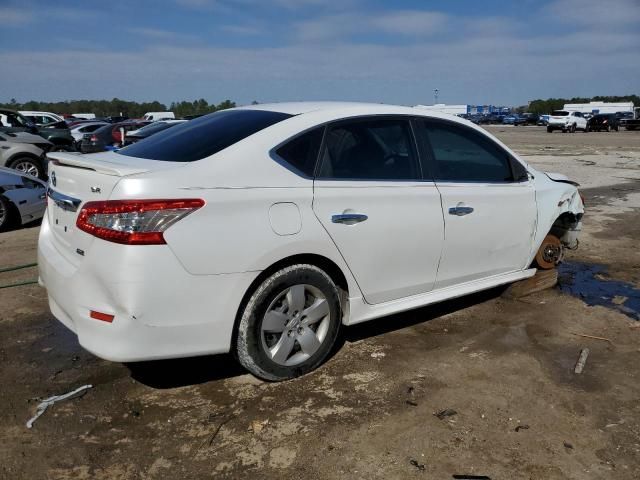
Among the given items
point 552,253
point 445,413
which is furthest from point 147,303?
point 552,253

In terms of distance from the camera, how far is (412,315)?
4.74 metres

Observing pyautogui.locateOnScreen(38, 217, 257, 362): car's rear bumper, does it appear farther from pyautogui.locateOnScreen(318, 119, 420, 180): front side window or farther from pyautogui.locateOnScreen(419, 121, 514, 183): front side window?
pyautogui.locateOnScreen(419, 121, 514, 183): front side window

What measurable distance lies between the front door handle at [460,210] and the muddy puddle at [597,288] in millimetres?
1717

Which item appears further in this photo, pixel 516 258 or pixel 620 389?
pixel 516 258

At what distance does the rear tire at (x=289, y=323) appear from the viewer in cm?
328

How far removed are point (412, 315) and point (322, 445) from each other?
2.03 metres

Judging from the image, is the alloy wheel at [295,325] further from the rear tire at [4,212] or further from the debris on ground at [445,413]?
the rear tire at [4,212]

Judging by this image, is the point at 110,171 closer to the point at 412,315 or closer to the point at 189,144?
the point at 189,144

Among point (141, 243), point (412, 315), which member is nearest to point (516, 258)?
point (412, 315)

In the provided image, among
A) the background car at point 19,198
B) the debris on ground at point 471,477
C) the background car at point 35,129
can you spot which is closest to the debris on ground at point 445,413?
the debris on ground at point 471,477

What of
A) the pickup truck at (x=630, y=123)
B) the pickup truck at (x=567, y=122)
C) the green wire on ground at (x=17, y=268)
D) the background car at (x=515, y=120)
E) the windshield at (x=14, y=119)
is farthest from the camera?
the background car at (x=515, y=120)

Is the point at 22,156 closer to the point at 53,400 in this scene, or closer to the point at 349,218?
the point at 53,400

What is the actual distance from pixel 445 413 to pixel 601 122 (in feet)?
173

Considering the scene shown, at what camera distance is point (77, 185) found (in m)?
3.22
